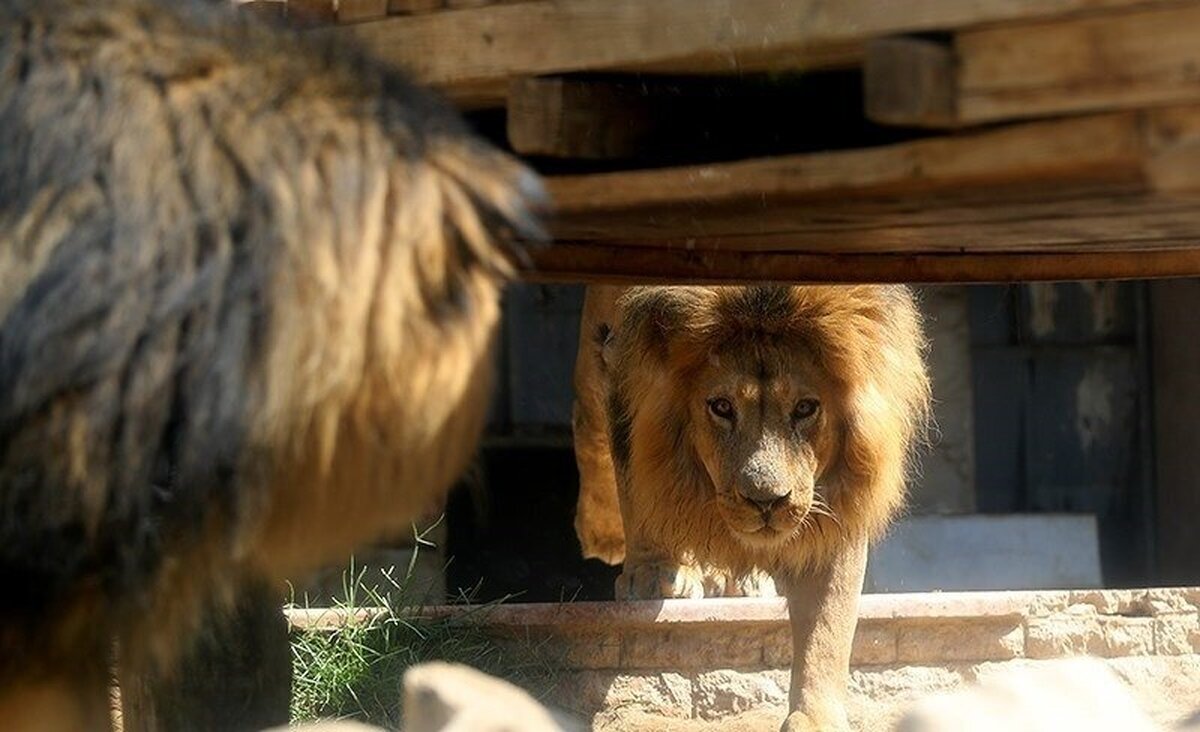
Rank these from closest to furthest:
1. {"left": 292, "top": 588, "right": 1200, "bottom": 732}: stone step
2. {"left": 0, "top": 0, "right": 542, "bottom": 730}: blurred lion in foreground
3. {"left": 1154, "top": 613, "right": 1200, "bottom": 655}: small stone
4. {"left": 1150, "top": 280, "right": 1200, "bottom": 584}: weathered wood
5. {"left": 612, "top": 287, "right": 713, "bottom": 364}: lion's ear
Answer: {"left": 0, "top": 0, "right": 542, "bottom": 730}: blurred lion in foreground → {"left": 612, "top": 287, "right": 713, "bottom": 364}: lion's ear → {"left": 292, "top": 588, "right": 1200, "bottom": 732}: stone step → {"left": 1154, "top": 613, "right": 1200, "bottom": 655}: small stone → {"left": 1150, "top": 280, "right": 1200, "bottom": 584}: weathered wood

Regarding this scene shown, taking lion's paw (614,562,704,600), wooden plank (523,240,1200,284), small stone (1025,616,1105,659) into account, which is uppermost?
wooden plank (523,240,1200,284)

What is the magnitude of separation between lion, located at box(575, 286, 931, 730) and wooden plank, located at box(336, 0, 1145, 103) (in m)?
2.67

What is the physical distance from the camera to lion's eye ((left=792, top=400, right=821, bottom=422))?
18.9ft

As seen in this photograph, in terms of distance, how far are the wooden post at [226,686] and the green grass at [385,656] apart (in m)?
1.43

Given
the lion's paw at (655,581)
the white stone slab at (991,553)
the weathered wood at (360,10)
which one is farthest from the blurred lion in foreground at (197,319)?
the white stone slab at (991,553)

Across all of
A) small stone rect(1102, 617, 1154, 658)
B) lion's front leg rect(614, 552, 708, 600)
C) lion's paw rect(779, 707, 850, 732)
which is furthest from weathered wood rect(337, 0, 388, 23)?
small stone rect(1102, 617, 1154, 658)

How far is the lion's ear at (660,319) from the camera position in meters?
5.93

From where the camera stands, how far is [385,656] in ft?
20.3

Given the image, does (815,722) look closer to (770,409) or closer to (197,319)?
(770,409)

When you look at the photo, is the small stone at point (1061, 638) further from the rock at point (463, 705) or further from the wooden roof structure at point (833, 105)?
the rock at point (463, 705)

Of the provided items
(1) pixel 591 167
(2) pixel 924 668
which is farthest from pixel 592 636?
(1) pixel 591 167

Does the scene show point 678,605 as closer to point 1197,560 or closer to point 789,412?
point 789,412

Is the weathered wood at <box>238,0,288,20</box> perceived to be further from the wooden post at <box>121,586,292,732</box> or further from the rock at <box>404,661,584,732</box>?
the wooden post at <box>121,586,292,732</box>

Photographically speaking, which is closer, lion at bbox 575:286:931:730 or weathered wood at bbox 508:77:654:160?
weathered wood at bbox 508:77:654:160
